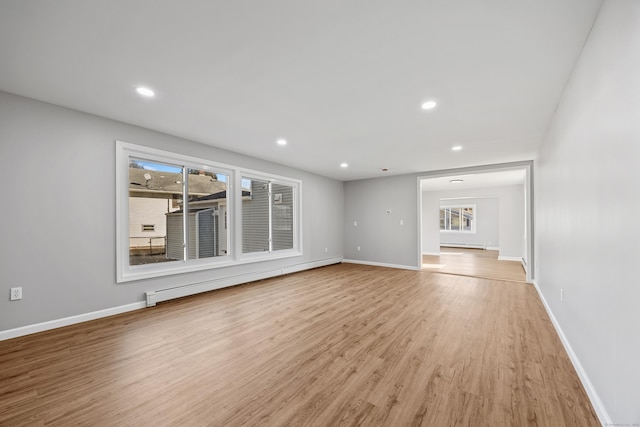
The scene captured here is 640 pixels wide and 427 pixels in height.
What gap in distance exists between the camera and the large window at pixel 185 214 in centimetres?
354

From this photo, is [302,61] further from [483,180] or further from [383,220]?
[483,180]

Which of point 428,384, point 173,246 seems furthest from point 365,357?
point 173,246

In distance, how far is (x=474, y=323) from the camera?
305cm

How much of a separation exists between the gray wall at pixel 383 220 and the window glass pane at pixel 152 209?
16.2 feet

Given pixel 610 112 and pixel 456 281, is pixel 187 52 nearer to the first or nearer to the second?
pixel 610 112

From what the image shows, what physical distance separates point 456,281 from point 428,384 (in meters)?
3.94

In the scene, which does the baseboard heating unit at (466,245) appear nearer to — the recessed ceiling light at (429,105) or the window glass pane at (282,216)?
the window glass pane at (282,216)

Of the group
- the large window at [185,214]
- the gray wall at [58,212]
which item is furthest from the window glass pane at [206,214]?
the gray wall at [58,212]

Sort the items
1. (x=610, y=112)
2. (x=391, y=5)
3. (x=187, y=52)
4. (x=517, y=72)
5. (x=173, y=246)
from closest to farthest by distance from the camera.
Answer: (x=610, y=112) < (x=391, y=5) < (x=187, y=52) < (x=517, y=72) < (x=173, y=246)

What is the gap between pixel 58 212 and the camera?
115 inches

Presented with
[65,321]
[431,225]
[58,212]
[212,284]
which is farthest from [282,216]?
[431,225]

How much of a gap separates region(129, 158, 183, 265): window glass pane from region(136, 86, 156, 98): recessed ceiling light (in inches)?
52.6

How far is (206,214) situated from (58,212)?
6.46ft

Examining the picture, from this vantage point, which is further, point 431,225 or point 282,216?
point 431,225
